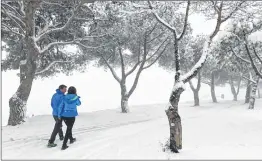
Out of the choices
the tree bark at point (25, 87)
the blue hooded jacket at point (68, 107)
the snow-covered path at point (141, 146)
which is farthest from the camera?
the tree bark at point (25, 87)

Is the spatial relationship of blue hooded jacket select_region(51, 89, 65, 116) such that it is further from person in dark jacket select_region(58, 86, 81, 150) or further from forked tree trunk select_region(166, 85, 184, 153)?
forked tree trunk select_region(166, 85, 184, 153)

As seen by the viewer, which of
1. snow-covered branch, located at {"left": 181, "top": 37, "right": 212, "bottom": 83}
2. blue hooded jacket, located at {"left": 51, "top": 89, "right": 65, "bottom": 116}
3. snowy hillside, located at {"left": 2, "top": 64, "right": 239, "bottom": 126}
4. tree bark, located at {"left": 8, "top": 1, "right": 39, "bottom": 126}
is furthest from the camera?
snowy hillside, located at {"left": 2, "top": 64, "right": 239, "bottom": 126}

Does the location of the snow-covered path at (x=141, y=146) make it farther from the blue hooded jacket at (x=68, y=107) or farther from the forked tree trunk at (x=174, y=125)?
the blue hooded jacket at (x=68, y=107)

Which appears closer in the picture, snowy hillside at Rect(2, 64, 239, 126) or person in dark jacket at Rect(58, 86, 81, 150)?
person in dark jacket at Rect(58, 86, 81, 150)

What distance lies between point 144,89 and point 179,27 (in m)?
55.9

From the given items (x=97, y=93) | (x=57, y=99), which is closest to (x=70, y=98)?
(x=57, y=99)

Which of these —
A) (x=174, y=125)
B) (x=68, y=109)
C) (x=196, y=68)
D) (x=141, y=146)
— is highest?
(x=196, y=68)

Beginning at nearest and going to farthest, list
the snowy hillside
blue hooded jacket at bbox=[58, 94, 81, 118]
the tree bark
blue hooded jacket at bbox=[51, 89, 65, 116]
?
1. blue hooded jacket at bbox=[58, 94, 81, 118]
2. blue hooded jacket at bbox=[51, 89, 65, 116]
3. the tree bark
4. the snowy hillside

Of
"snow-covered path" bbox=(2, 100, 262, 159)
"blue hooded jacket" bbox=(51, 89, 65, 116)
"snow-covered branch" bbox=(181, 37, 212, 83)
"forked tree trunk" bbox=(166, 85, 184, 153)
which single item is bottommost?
"snow-covered path" bbox=(2, 100, 262, 159)

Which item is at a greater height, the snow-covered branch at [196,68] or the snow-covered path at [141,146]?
the snow-covered branch at [196,68]

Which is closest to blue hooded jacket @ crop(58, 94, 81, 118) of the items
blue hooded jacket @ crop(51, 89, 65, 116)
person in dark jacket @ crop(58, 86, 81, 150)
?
person in dark jacket @ crop(58, 86, 81, 150)

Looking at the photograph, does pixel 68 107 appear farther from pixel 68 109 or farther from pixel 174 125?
pixel 174 125

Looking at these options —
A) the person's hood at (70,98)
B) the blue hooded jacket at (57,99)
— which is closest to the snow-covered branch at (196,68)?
the person's hood at (70,98)

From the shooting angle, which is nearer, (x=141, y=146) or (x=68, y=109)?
(x=68, y=109)
